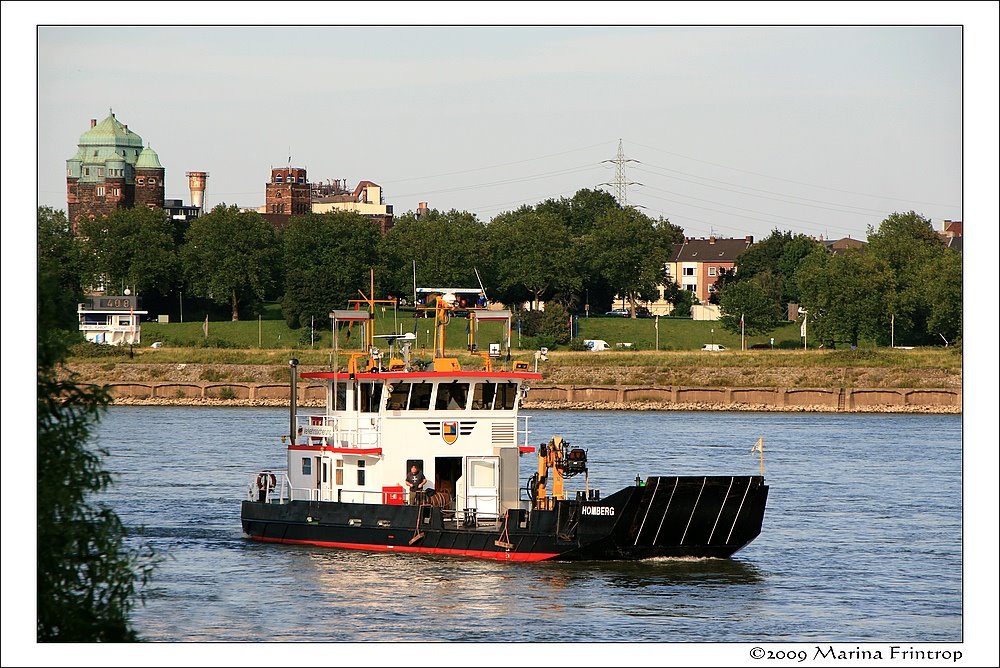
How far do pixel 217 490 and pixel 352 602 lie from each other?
857 inches

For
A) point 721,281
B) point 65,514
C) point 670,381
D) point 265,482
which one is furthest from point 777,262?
point 65,514

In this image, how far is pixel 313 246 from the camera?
147 m

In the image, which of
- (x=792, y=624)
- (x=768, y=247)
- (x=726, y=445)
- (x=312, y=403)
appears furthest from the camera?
(x=768, y=247)

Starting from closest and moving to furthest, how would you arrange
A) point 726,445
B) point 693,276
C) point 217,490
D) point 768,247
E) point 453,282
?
point 217,490 → point 726,445 → point 453,282 → point 768,247 → point 693,276

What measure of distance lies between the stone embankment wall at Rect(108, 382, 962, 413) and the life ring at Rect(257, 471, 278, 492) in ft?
189

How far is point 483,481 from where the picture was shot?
38219 millimetres

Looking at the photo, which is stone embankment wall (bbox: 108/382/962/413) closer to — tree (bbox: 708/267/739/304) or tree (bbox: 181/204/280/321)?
tree (bbox: 181/204/280/321)

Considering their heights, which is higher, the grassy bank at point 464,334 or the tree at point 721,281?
the tree at point 721,281

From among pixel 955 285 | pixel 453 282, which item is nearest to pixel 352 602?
pixel 955 285

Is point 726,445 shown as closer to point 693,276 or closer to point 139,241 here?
point 139,241

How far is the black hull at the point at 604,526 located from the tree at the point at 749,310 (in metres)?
90.5

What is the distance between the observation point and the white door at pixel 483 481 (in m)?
Result: 38.1

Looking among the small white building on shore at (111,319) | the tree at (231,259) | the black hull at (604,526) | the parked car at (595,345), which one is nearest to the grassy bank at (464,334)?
the small white building on shore at (111,319)

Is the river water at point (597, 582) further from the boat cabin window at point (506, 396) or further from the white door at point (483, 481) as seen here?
the boat cabin window at point (506, 396)
